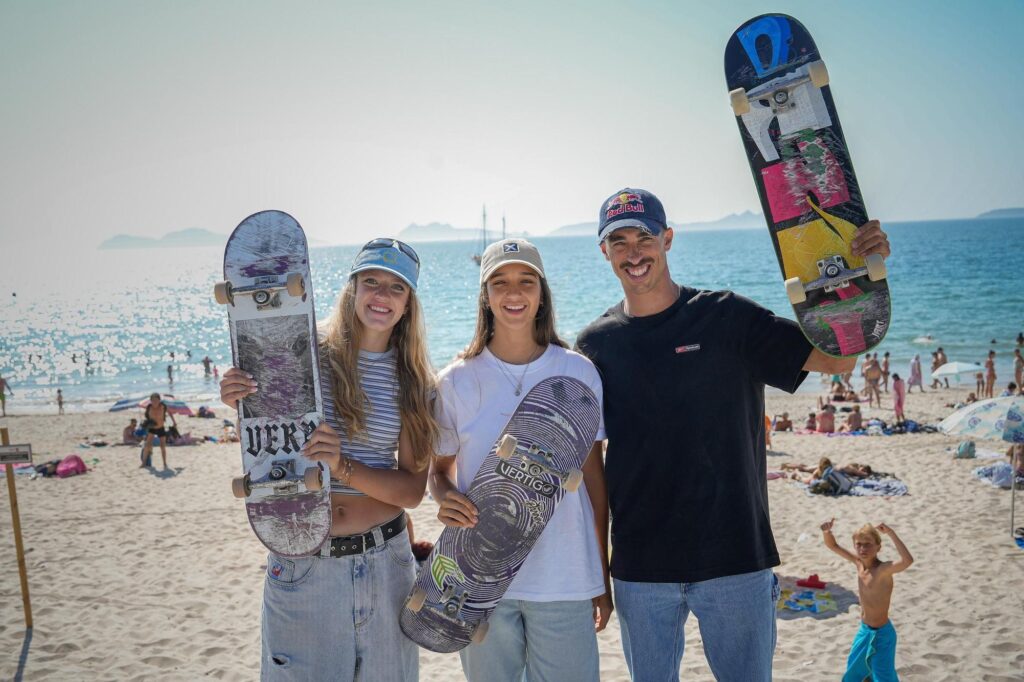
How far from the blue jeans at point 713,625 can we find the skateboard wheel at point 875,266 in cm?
120

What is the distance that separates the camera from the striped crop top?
239cm

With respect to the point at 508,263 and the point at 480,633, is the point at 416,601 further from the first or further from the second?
the point at 508,263

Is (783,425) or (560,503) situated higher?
(560,503)

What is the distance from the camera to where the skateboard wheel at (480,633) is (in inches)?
88.6

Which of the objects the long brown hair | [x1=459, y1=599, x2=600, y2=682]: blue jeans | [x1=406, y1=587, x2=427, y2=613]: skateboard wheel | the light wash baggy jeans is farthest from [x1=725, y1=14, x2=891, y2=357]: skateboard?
the light wash baggy jeans

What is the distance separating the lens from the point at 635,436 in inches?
95.4

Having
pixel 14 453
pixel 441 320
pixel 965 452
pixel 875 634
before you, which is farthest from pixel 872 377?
pixel 441 320

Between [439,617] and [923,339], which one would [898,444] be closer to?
[439,617]

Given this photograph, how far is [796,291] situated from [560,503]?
4.09ft

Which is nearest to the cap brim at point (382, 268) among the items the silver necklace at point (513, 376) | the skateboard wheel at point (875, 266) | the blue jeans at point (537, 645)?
the silver necklace at point (513, 376)

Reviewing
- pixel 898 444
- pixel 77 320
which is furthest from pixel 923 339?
pixel 77 320

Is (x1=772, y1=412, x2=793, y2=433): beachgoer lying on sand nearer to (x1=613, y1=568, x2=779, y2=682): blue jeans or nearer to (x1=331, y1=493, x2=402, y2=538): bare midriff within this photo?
(x1=613, y1=568, x2=779, y2=682): blue jeans

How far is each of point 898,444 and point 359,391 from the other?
12.1 metres

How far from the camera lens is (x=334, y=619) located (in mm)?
2174
